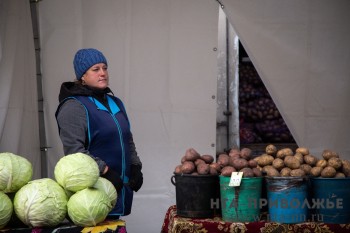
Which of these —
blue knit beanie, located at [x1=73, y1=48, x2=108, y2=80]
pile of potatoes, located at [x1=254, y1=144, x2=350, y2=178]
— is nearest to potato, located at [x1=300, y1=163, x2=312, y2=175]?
pile of potatoes, located at [x1=254, y1=144, x2=350, y2=178]

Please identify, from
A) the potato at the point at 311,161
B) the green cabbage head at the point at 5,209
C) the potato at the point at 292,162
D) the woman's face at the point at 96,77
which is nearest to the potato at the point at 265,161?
the potato at the point at 292,162

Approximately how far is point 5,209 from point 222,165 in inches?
58.2

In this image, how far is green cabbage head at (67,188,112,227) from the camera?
7.57ft

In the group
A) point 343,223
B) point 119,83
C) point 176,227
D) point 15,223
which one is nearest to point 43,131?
point 119,83

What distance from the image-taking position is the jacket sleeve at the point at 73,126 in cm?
315

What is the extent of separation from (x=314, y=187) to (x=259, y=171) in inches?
14.1

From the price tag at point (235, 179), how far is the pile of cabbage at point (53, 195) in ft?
2.96

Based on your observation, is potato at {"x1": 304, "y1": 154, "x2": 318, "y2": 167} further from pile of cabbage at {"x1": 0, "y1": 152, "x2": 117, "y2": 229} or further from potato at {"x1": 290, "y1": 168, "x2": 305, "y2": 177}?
pile of cabbage at {"x1": 0, "y1": 152, "x2": 117, "y2": 229}

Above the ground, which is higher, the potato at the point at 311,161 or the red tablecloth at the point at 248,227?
the potato at the point at 311,161

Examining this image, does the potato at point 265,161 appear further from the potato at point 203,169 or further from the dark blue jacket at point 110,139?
the dark blue jacket at point 110,139

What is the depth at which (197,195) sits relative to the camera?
3205 millimetres

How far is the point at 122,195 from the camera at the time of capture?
3.31 meters

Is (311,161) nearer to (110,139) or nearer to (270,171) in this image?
(270,171)

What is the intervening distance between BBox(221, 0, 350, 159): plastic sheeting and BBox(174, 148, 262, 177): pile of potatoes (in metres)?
1.28
